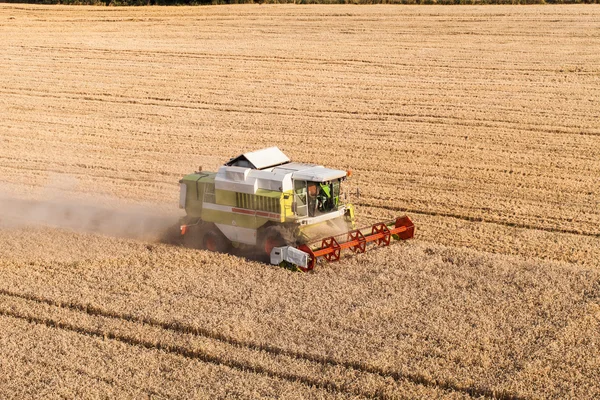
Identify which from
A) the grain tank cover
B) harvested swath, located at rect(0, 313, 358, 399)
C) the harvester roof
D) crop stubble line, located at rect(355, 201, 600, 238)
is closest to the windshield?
the harvester roof

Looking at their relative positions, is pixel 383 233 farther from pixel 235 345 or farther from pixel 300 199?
pixel 235 345

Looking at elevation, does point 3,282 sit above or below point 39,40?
below

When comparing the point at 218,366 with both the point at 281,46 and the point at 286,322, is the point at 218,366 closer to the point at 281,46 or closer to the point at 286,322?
the point at 286,322

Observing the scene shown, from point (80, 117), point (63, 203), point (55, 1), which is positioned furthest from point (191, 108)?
point (55, 1)

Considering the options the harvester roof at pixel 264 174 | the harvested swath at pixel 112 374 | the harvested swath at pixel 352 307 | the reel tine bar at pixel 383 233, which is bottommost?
the harvested swath at pixel 112 374

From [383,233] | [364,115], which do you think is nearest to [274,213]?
[383,233]

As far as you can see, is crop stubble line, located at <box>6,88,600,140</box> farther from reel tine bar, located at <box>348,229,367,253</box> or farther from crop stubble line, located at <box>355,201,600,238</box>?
reel tine bar, located at <box>348,229,367,253</box>

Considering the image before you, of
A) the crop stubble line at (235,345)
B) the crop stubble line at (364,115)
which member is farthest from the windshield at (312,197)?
the crop stubble line at (364,115)

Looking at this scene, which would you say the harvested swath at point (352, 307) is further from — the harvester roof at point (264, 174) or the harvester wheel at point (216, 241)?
the harvester roof at point (264, 174)
